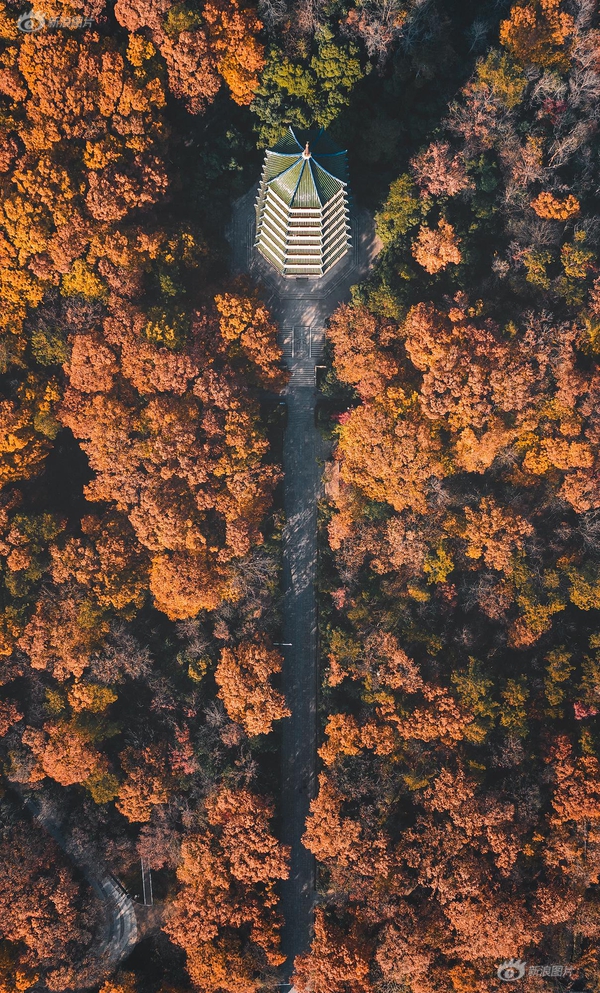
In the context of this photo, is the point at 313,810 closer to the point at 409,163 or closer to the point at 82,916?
the point at 82,916

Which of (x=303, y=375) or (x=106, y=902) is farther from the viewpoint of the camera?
(x=303, y=375)

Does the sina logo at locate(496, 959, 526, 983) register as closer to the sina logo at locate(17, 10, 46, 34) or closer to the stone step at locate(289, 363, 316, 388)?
the stone step at locate(289, 363, 316, 388)

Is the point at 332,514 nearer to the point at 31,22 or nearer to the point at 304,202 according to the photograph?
the point at 304,202

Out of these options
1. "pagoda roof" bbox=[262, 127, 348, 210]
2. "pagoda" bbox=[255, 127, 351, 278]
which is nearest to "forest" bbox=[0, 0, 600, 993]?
"pagoda" bbox=[255, 127, 351, 278]

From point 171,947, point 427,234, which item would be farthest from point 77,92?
point 171,947

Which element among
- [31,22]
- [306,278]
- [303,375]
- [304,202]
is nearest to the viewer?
[304,202]

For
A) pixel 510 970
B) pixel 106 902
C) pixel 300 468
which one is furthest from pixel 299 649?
pixel 510 970

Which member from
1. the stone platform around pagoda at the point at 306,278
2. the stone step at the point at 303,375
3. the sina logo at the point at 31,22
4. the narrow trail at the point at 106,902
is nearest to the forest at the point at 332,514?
the sina logo at the point at 31,22

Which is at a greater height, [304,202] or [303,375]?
[304,202]
